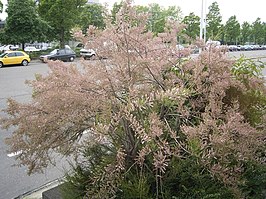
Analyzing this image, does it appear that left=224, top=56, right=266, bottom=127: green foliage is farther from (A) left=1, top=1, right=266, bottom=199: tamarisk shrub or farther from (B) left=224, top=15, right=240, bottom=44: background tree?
(B) left=224, top=15, right=240, bottom=44: background tree

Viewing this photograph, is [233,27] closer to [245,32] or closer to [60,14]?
[245,32]

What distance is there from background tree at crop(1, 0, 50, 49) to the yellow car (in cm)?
402

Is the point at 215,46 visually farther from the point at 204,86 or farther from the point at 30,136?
the point at 30,136

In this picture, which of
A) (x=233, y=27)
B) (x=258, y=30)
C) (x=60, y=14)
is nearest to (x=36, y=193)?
(x=60, y=14)

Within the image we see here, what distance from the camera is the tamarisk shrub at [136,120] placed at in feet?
6.36

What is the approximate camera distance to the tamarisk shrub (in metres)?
1.94

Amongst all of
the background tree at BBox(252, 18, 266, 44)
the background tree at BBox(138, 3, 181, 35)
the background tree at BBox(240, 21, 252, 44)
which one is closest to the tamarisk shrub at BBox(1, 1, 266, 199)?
the background tree at BBox(138, 3, 181, 35)

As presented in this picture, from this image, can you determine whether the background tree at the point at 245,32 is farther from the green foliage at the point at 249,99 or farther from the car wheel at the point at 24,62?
the green foliage at the point at 249,99

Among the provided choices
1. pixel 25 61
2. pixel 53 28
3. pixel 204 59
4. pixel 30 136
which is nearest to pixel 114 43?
pixel 204 59

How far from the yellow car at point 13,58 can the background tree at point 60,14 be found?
525 centimetres

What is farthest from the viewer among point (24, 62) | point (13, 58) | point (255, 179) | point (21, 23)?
point (21, 23)

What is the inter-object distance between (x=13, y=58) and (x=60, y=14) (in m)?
6.67

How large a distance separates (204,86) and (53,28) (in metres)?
24.3

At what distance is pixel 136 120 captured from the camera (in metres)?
2.01
